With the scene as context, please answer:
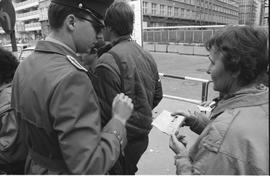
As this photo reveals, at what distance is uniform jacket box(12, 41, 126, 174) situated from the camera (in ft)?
3.80

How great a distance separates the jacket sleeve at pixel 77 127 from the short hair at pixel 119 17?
1068 mm

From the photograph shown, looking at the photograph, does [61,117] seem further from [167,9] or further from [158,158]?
[167,9]

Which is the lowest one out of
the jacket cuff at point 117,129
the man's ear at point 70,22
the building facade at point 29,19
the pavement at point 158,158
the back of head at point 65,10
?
the pavement at point 158,158

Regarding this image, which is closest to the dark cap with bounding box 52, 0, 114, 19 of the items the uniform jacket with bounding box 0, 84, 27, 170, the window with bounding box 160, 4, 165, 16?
the uniform jacket with bounding box 0, 84, 27, 170

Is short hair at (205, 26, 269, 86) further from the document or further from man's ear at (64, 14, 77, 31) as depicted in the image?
man's ear at (64, 14, 77, 31)

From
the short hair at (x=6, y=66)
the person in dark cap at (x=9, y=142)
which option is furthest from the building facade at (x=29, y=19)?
the person in dark cap at (x=9, y=142)

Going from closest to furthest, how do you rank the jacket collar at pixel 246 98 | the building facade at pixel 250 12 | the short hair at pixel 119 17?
the jacket collar at pixel 246 98 < the building facade at pixel 250 12 < the short hair at pixel 119 17

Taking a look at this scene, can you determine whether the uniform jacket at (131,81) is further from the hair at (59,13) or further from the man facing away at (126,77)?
the hair at (59,13)

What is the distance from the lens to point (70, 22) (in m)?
1.45

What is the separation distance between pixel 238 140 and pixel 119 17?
4.80 ft

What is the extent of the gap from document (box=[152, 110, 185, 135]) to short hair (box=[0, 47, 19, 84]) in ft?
4.33

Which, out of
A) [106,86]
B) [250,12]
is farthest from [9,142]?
[250,12]

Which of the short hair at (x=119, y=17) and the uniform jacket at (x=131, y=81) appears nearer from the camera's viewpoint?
the uniform jacket at (x=131, y=81)

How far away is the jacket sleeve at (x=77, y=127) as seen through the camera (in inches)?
45.4
